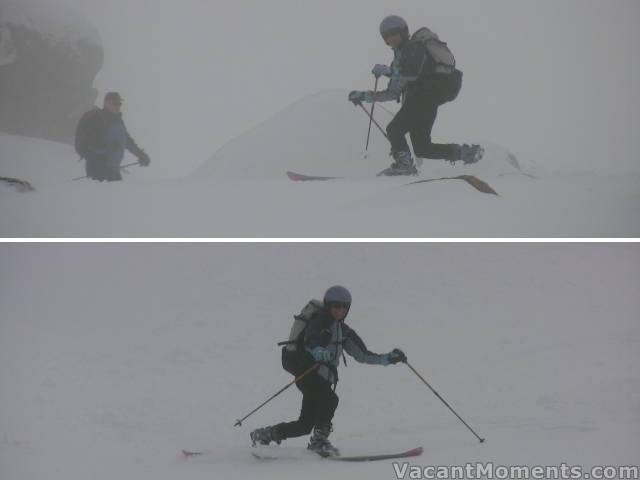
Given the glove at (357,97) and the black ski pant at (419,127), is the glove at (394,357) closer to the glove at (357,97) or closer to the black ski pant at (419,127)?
the black ski pant at (419,127)

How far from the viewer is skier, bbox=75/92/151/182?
5320mm

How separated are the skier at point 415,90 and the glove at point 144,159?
1301mm

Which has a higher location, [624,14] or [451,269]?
[624,14]

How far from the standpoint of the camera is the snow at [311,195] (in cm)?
493

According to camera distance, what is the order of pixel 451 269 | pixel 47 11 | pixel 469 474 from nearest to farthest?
pixel 469 474 < pixel 47 11 < pixel 451 269

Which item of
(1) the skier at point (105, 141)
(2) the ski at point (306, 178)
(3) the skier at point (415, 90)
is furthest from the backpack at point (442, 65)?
(1) the skier at point (105, 141)

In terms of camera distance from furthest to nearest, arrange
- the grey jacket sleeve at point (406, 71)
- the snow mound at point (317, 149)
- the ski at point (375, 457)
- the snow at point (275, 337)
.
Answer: the snow at point (275, 337), the snow mound at point (317, 149), the grey jacket sleeve at point (406, 71), the ski at point (375, 457)

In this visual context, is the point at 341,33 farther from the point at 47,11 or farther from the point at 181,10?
the point at 47,11

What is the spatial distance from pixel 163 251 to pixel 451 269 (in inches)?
99.7

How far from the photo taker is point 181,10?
568 cm

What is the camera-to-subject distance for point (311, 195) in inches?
197

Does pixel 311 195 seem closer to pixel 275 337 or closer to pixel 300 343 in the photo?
pixel 300 343

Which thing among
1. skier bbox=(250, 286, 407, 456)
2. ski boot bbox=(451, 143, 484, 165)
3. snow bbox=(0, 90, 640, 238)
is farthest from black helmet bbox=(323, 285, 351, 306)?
ski boot bbox=(451, 143, 484, 165)

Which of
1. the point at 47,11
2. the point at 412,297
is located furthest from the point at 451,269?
the point at 47,11
